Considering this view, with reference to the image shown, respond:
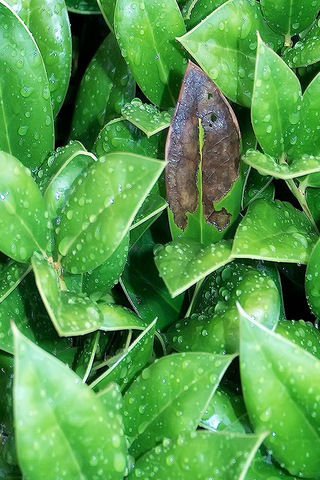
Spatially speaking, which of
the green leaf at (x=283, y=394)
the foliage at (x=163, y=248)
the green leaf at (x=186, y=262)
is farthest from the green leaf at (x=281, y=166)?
the green leaf at (x=283, y=394)

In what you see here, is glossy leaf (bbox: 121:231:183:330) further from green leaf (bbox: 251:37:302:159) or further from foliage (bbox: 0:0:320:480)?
green leaf (bbox: 251:37:302:159)

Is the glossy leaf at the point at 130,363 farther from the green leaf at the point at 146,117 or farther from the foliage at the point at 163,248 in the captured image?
the green leaf at the point at 146,117

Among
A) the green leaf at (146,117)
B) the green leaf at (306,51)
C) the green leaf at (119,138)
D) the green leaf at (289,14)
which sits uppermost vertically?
the green leaf at (289,14)

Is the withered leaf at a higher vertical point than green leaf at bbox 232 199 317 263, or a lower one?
higher

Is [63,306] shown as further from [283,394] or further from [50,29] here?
[50,29]

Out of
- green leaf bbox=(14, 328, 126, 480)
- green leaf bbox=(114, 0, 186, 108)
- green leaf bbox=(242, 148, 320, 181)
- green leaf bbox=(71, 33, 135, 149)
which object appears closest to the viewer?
green leaf bbox=(14, 328, 126, 480)

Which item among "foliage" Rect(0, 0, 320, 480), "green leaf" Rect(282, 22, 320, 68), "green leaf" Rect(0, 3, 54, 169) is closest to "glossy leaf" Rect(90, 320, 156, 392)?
"foliage" Rect(0, 0, 320, 480)
